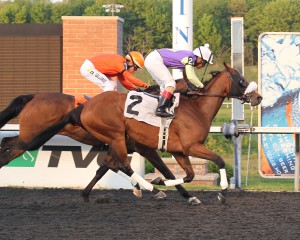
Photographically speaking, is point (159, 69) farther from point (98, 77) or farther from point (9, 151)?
point (9, 151)

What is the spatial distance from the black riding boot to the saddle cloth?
0.29 ft

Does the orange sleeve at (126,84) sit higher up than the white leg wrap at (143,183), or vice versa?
the orange sleeve at (126,84)

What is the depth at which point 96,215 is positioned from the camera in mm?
7625

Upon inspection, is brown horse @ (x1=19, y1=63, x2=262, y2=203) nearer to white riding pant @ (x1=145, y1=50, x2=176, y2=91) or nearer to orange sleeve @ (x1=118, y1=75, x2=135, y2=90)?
white riding pant @ (x1=145, y1=50, x2=176, y2=91)

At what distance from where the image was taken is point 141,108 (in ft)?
27.6

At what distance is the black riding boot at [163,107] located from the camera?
834 cm

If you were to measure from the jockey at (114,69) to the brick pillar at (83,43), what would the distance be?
5158 millimetres

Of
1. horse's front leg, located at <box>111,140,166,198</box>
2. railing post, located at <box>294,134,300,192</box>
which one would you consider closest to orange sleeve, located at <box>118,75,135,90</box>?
horse's front leg, located at <box>111,140,166,198</box>

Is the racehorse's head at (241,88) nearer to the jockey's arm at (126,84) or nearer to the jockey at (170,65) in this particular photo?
the jockey at (170,65)

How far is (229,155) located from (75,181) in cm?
882

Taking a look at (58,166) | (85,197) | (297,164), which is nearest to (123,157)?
(85,197)

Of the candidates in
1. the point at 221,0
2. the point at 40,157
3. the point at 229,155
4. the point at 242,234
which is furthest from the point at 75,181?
the point at 221,0

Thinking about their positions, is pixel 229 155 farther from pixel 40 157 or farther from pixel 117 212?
pixel 117 212

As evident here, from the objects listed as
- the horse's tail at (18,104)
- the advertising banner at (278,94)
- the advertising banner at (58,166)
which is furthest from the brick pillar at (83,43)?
the horse's tail at (18,104)
